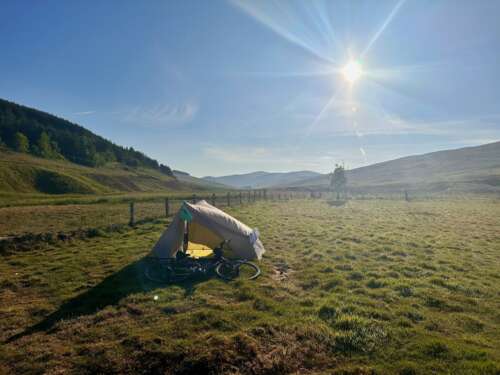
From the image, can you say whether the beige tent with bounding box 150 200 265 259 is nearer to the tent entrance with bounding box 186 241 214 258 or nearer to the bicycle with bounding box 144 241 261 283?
the bicycle with bounding box 144 241 261 283

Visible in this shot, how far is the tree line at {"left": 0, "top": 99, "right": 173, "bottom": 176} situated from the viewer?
10500 cm

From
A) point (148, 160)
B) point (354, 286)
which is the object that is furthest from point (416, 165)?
point (354, 286)

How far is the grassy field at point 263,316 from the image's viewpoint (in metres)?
4.34

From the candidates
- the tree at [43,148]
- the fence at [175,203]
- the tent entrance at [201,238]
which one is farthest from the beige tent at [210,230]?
the tree at [43,148]

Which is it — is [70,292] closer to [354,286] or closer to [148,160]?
[354,286]

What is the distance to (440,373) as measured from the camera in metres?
4.01

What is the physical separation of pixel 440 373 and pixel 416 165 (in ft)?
761

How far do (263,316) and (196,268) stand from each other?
331cm

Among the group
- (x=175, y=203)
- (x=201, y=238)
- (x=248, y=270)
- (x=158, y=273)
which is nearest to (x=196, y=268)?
(x=158, y=273)

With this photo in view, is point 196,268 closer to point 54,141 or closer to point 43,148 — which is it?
point 43,148

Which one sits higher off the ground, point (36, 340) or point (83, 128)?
point (83, 128)

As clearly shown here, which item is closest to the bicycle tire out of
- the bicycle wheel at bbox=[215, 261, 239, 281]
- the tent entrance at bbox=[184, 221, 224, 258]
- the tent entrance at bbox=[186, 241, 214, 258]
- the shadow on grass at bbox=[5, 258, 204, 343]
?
the shadow on grass at bbox=[5, 258, 204, 343]

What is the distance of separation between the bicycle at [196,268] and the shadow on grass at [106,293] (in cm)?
24

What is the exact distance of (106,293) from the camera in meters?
6.98
